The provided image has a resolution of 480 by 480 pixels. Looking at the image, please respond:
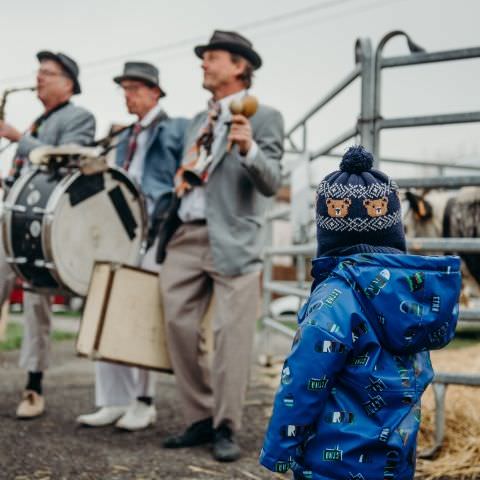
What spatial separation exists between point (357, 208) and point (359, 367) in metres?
0.39

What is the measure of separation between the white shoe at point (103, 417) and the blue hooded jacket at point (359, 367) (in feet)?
7.77

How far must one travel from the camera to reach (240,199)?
389 cm

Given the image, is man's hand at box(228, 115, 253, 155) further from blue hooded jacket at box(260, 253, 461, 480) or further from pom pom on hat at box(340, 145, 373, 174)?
blue hooded jacket at box(260, 253, 461, 480)

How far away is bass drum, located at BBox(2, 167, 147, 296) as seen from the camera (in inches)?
154

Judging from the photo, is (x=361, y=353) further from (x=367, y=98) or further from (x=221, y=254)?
(x=367, y=98)

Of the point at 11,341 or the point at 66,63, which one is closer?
the point at 66,63

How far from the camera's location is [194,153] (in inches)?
159

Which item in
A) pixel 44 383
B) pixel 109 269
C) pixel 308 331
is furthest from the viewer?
pixel 44 383

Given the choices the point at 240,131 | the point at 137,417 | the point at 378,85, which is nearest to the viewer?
the point at 240,131

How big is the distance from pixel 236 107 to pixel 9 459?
1763 millimetres

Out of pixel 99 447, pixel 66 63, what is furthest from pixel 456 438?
pixel 66 63

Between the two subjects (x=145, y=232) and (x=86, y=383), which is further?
(x=86, y=383)

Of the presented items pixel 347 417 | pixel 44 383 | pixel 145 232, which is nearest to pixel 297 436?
pixel 347 417

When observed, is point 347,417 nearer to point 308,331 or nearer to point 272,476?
point 308,331
